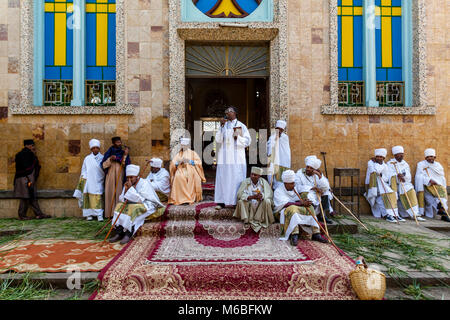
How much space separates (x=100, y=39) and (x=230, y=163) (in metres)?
4.63

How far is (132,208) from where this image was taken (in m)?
4.70

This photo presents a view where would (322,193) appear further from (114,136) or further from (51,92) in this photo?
(51,92)

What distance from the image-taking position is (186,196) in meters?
5.84

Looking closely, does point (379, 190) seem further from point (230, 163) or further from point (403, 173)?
point (230, 163)

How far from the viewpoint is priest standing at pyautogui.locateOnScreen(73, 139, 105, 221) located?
20.1ft

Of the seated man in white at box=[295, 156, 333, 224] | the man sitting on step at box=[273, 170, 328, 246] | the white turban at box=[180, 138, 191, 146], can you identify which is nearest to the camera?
the man sitting on step at box=[273, 170, 328, 246]

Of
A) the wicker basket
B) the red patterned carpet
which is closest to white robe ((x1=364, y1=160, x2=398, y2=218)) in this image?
the red patterned carpet

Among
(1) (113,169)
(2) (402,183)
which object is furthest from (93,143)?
(2) (402,183)

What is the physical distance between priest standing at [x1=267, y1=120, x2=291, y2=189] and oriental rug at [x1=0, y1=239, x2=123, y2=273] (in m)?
3.23

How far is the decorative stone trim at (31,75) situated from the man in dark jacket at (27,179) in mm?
868

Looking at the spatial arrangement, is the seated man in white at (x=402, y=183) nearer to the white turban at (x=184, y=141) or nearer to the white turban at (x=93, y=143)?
the white turban at (x=184, y=141)

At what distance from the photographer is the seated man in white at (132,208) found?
15.3 ft

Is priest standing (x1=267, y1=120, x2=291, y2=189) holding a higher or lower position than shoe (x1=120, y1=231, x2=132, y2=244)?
higher

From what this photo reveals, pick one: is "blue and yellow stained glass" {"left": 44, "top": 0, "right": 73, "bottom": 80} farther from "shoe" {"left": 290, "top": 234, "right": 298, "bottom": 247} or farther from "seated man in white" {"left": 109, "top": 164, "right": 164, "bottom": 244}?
"shoe" {"left": 290, "top": 234, "right": 298, "bottom": 247}
